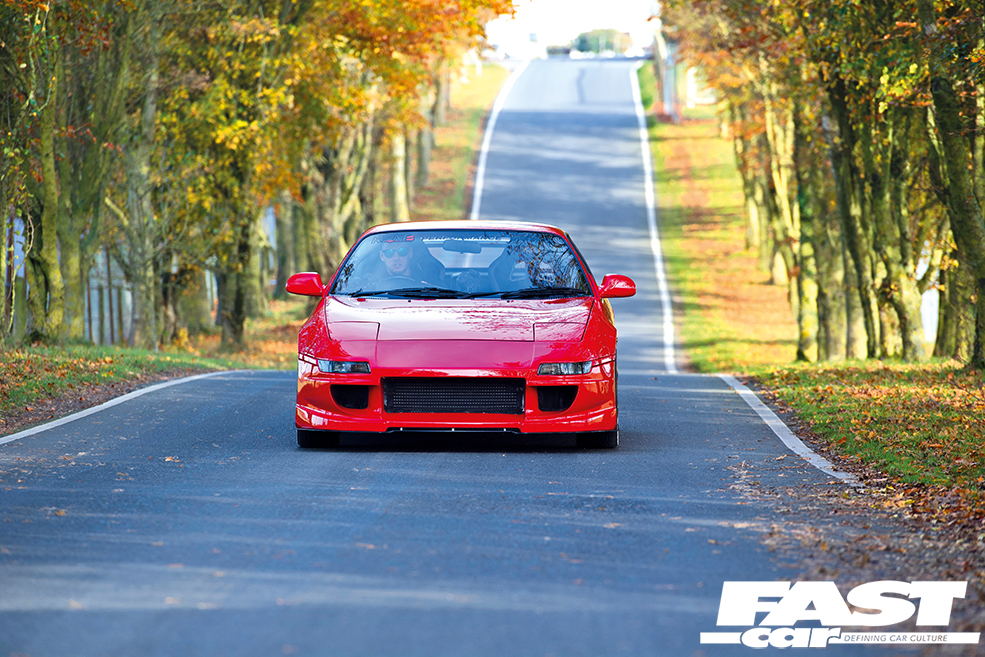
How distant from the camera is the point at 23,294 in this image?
2036 cm

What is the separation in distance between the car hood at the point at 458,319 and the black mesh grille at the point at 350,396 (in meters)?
0.35

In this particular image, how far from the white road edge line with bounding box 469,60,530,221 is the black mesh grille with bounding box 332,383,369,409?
22555mm

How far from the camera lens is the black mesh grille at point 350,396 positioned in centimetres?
901

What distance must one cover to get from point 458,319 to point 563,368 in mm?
843

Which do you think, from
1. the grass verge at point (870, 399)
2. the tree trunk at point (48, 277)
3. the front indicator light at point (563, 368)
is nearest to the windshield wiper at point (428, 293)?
the front indicator light at point (563, 368)

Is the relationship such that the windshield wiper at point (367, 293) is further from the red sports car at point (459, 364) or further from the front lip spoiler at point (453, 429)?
the front lip spoiler at point (453, 429)

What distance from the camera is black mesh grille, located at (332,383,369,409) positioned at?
9.01 m

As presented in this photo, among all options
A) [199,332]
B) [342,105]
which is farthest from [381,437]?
[199,332]

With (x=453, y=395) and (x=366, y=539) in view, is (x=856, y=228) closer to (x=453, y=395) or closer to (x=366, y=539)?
(x=453, y=395)

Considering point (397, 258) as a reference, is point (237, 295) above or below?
below

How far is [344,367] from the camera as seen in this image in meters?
8.99

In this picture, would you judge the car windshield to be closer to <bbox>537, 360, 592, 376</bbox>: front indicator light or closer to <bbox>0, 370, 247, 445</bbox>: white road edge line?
<bbox>537, 360, 592, 376</bbox>: front indicator light

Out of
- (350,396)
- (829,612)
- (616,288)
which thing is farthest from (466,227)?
(829,612)

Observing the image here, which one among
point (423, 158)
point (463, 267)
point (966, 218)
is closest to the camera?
point (463, 267)
